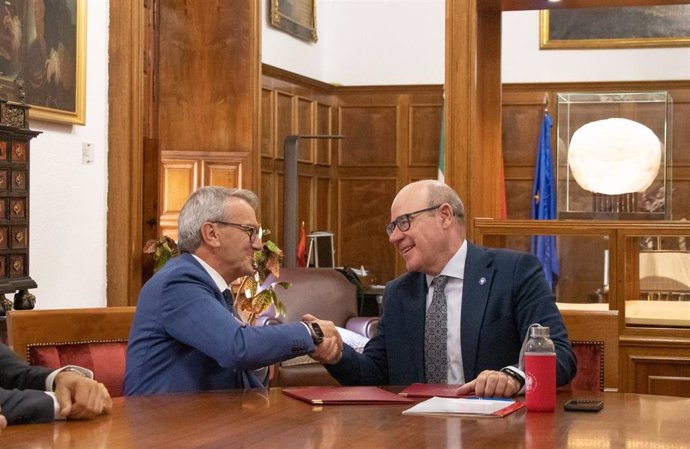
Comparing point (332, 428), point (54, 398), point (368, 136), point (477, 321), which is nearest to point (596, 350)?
point (477, 321)

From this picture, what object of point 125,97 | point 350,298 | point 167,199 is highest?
point 125,97

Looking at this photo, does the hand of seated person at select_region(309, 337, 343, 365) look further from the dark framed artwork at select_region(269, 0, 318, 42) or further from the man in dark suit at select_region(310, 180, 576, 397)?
the dark framed artwork at select_region(269, 0, 318, 42)

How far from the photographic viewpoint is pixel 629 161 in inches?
262

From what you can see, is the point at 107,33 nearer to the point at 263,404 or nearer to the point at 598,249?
the point at 598,249

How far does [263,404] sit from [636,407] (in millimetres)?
884

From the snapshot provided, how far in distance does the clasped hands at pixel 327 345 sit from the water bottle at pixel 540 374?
673 millimetres

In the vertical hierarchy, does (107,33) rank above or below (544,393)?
above

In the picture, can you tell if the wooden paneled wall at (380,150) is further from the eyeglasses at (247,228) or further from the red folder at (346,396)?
the red folder at (346,396)

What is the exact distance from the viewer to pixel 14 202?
5188mm

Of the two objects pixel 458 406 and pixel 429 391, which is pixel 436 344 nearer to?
pixel 429 391

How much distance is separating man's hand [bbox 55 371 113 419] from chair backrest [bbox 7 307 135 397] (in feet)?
2.04

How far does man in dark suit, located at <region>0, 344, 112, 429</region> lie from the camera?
2.35 metres

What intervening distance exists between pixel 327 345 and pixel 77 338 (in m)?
0.72

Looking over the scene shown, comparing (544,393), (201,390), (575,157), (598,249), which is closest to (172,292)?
(201,390)
